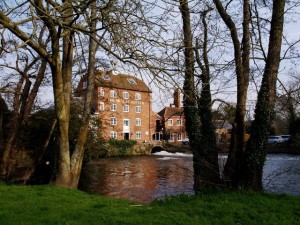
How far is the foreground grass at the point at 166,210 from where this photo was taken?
600cm

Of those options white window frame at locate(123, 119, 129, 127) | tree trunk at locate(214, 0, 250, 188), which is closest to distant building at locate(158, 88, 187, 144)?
tree trunk at locate(214, 0, 250, 188)

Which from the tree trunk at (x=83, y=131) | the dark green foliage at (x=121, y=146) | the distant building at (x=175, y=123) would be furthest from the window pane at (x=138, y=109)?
the tree trunk at (x=83, y=131)

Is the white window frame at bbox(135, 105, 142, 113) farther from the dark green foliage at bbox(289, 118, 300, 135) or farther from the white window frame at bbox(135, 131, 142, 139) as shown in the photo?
the dark green foliage at bbox(289, 118, 300, 135)

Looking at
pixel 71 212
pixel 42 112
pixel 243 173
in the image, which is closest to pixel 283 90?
pixel 243 173

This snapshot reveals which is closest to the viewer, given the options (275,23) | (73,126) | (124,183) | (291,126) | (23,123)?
(275,23)

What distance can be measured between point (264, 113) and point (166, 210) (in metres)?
4.78

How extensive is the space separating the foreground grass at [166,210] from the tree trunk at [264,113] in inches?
59.2

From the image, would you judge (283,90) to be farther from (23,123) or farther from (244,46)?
(23,123)

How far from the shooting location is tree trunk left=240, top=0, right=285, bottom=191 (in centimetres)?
1008

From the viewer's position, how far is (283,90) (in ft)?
34.4

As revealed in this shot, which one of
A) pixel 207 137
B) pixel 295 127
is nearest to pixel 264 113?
pixel 207 137

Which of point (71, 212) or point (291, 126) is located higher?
point (291, 126)

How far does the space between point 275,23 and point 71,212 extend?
7609 millimetres

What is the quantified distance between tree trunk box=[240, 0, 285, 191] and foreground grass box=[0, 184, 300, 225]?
150 centimetres
